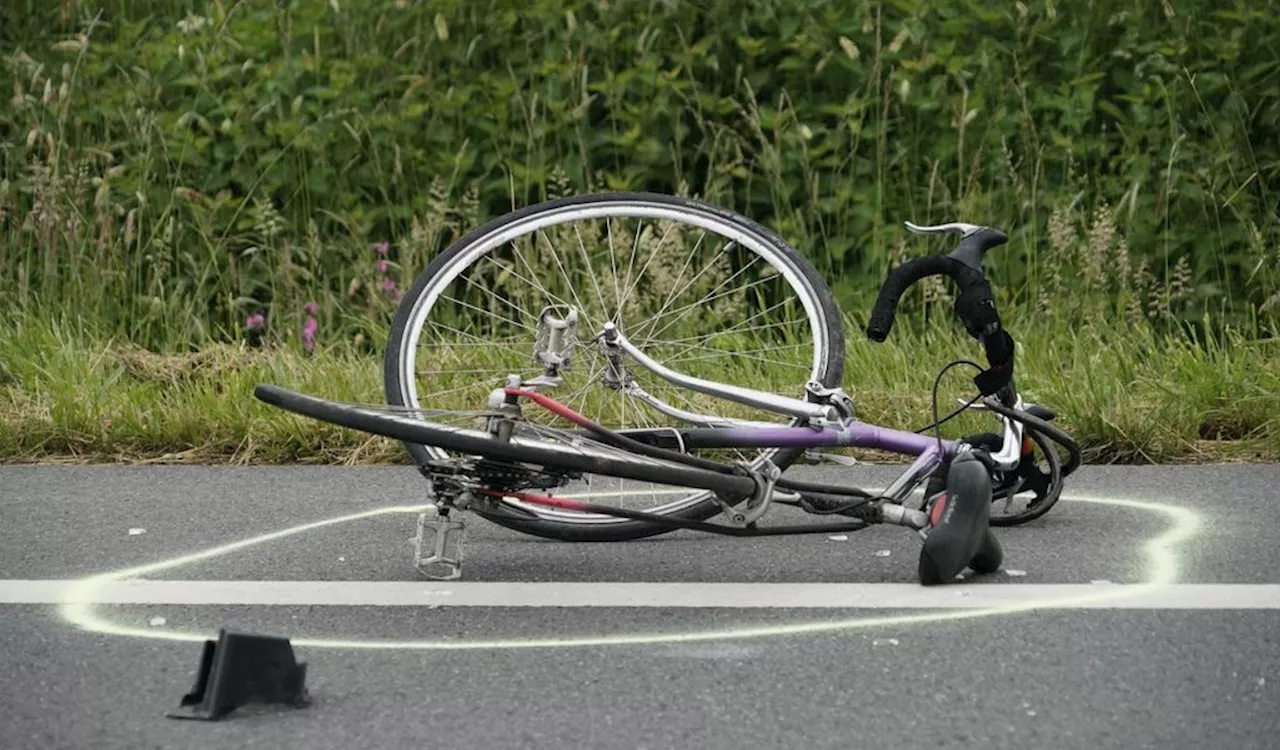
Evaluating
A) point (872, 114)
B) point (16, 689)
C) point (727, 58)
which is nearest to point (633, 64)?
point (727, 58)

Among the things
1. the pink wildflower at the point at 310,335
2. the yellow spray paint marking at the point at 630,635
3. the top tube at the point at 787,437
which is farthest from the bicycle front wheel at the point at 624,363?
the pink wildflower at the point at 310,335

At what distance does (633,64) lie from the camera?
8242 mm

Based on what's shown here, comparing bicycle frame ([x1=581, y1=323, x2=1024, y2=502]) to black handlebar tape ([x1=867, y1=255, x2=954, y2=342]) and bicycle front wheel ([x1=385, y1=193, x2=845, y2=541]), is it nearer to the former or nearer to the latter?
bicycle front wheel ([x1=385, y1=193, x2=845, y2=541])

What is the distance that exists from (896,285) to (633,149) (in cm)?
355

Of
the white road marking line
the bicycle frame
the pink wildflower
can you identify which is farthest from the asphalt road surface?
the pink wildflower

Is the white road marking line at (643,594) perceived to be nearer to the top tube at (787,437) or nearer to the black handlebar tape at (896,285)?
the top tube at (787,437)

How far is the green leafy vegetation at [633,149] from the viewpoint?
7461 millimetres

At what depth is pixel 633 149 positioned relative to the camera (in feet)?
25.9

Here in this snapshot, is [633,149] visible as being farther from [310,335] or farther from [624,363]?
[624,363]

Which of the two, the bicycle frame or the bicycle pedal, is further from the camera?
the bicycle frame

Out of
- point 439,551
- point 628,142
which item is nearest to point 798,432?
point 439,551

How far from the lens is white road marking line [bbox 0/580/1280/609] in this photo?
4.03m

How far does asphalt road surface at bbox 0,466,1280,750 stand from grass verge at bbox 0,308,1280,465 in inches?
22.7

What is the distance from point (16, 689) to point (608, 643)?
1078 mm
